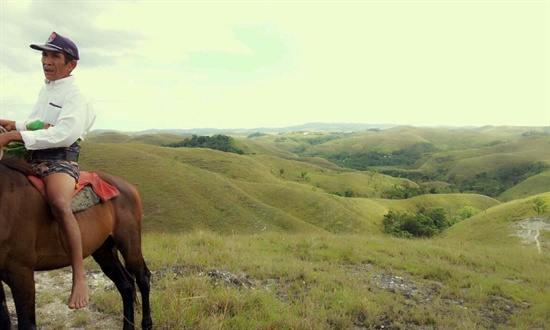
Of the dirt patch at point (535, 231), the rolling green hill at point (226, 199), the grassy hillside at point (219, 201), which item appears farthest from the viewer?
the rolling green hill at point (226, 199)

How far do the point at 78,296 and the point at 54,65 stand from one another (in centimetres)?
250

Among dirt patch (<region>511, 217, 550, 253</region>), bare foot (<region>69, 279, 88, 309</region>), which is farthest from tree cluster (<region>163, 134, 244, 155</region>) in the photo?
bare foot (<region>69, 279, 88, 309</region>)

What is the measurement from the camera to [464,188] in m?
115

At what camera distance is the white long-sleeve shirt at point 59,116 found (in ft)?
11.5

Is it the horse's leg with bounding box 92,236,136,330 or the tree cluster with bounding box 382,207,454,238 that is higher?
the horse's leg with bounding box 92,236,136,330

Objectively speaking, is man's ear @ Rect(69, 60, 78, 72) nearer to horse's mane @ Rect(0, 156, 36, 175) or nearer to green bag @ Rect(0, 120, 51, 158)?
green bag @ Rect(0, 120, 51, 158)

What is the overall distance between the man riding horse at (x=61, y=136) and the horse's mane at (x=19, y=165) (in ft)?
0.20

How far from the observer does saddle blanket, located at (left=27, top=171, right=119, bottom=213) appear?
13.1 ft

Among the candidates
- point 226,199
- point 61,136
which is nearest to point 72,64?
point 61,136

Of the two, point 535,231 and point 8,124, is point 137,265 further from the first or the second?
point 535,231

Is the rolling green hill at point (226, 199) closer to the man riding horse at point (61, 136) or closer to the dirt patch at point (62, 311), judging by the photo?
the dirt patch at point (62, 311)

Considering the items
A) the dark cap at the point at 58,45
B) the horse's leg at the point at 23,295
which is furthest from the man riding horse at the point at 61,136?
the horse's leg at the point at 23,295

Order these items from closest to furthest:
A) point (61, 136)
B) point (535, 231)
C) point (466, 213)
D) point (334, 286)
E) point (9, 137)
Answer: point (9, 137)
point (61, 136)
point (334, 286)
point (535, 231)
point (466, 213)

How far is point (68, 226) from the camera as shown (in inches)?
145
